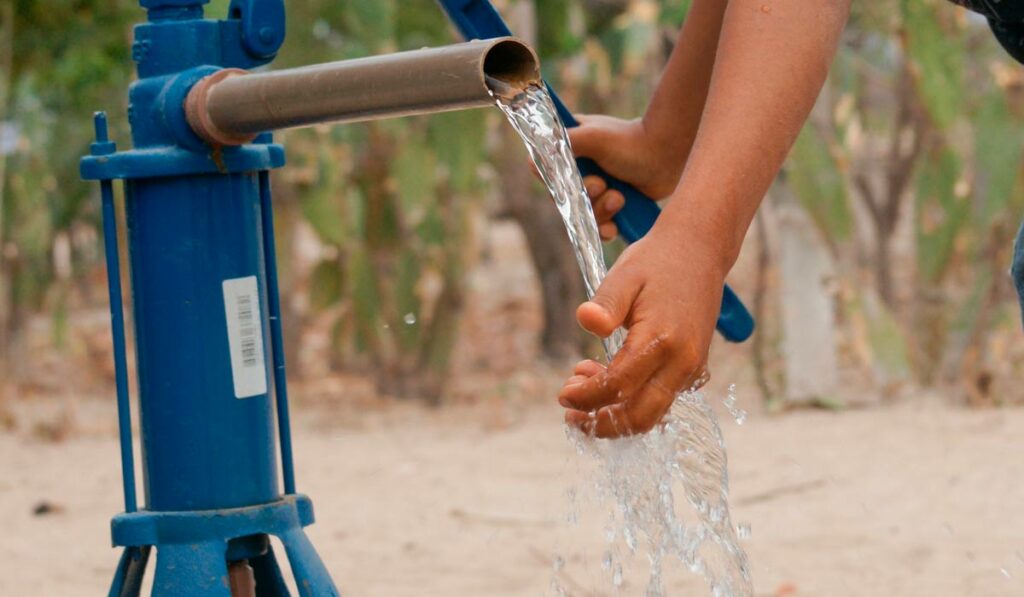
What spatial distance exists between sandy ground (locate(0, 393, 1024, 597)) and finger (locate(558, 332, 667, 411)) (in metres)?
1.19

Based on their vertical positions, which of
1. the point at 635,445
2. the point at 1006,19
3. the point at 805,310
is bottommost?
the point at 805,310

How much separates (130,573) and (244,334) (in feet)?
0.79

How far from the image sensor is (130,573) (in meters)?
1.29

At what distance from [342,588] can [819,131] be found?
2.04 meters

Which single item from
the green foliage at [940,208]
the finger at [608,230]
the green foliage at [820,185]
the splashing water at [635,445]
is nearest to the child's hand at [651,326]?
the splashing water at [635,445]

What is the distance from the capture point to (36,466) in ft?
11.7

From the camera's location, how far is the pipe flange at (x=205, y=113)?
4.06ft

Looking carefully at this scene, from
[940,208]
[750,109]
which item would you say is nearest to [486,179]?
[940,208]

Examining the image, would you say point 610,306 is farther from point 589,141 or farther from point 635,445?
point 589,141

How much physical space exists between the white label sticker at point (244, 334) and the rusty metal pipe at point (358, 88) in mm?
132

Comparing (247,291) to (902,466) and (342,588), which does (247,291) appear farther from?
(902,466)

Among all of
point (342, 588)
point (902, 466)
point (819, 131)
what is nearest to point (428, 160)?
point (819, 131)

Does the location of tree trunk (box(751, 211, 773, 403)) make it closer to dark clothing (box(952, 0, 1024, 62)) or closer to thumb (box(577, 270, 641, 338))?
dark clothing (box(952, 0, 1024, 62))

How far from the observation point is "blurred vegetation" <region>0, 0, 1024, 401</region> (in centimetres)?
380
